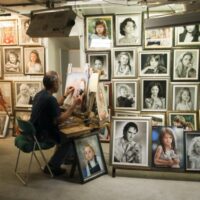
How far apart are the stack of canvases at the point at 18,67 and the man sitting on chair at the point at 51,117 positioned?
1939 mm

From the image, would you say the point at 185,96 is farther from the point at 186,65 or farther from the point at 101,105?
the point at 101,105

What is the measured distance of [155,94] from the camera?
203 inches

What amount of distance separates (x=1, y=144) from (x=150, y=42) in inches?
119

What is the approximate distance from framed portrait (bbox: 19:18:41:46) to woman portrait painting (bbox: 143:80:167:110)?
207 cm

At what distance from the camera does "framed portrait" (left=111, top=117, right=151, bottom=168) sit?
11.9 ft

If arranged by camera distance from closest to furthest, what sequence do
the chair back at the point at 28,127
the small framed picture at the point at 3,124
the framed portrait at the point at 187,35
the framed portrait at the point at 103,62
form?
1. the chair back at the point at 28,127
2. the framed portrait at the point at 187,35
3. the framed portrait at the point at 103,62
4. the small framed picture at the point at 3,124

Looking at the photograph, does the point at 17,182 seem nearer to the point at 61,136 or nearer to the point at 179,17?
the point at 61,136

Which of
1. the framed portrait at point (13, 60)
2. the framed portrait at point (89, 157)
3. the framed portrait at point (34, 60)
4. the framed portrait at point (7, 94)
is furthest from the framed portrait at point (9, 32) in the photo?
the framed portrait at point (89, 157)

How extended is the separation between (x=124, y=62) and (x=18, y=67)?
6.43 ft

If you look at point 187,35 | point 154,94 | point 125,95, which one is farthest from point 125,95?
point 187,35

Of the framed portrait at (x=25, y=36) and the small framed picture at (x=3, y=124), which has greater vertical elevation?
the framed portrait at (x=25, y=36)

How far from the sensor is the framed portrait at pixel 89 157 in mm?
3637

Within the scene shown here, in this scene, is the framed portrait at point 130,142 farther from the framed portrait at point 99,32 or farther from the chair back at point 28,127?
the framed portrait at point 99,32

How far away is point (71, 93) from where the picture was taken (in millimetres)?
3996
